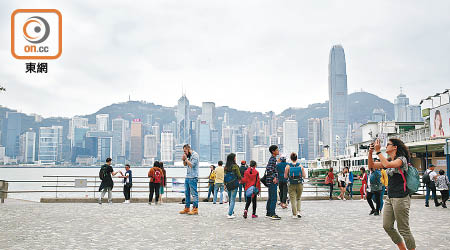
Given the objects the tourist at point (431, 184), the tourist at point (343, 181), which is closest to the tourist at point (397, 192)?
the tourist at point (431, 184)

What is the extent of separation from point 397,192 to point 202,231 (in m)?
4.38

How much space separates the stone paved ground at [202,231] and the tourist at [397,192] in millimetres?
1174

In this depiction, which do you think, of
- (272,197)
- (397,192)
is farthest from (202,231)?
(397,192)

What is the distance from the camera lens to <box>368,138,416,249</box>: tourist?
5.61m

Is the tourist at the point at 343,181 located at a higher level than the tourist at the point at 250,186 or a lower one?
lower

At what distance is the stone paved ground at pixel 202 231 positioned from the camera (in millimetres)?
6941

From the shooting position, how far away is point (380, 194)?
12398 mm

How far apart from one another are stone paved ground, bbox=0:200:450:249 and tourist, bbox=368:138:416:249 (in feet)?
3.85

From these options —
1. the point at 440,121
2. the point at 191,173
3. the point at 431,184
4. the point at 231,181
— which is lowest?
the point at 431,184

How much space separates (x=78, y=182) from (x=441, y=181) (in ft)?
50.0

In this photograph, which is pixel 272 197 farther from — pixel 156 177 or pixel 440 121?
pixel 440 121

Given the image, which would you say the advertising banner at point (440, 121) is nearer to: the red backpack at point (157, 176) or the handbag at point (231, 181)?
the handbag at point (231, 181)

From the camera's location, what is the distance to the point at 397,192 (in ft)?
18.6

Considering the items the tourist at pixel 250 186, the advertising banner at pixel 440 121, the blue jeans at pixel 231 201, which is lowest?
the blue jeans at pixel 231 201
